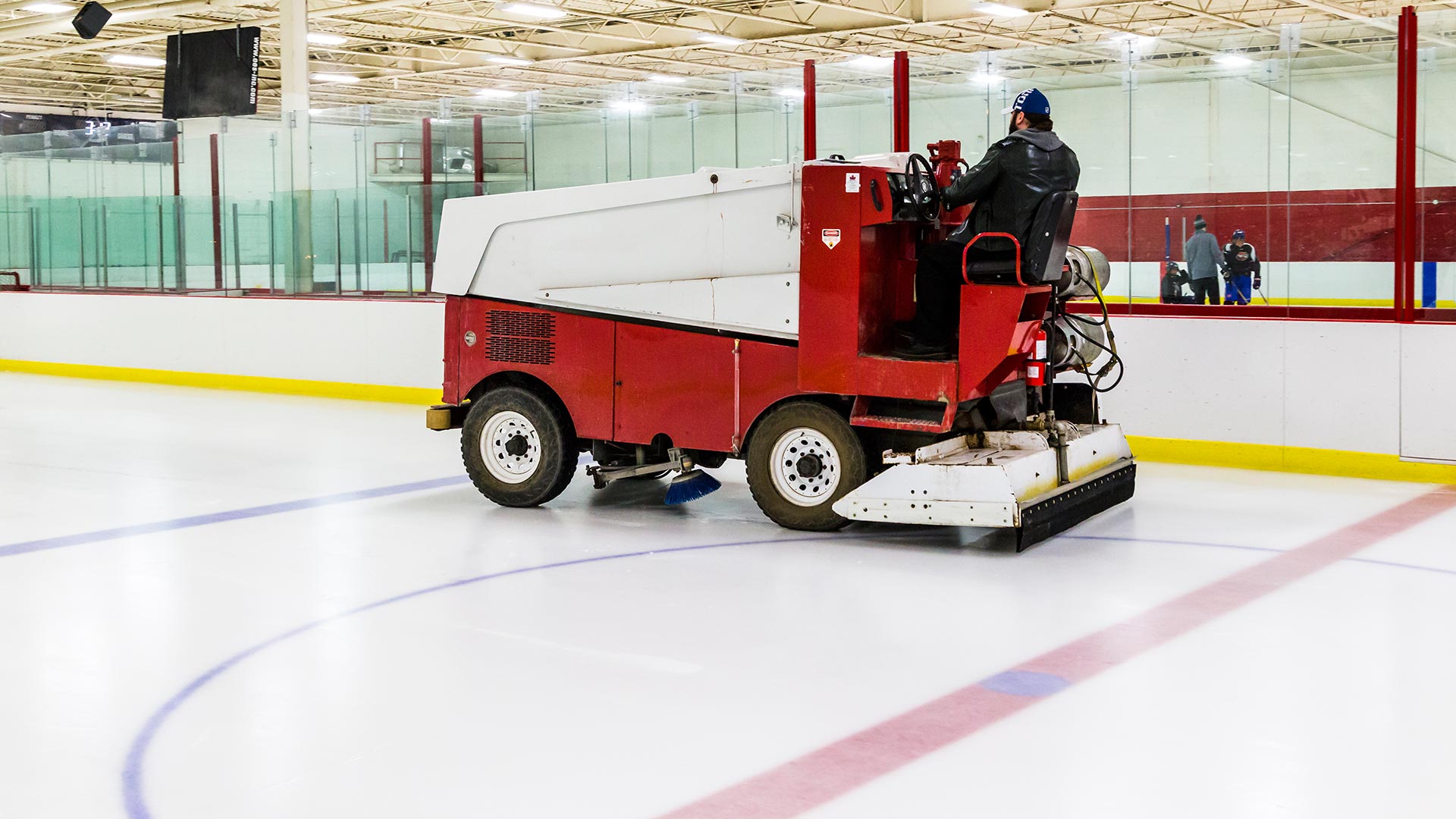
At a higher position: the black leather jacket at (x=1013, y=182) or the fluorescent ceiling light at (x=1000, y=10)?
the fluorescent ceiling light at (x=1000, y=10)

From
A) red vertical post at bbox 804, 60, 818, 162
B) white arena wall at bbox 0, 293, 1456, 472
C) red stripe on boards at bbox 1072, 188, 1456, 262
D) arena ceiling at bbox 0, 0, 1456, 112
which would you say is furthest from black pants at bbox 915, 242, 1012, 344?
arena ceiling at bbox 0, 0, 1456, 112

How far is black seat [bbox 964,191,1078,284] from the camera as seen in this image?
19.0ft

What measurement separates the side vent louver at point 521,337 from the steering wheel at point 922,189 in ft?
5.77

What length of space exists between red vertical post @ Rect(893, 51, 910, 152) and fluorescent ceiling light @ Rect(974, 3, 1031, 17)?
10.2m

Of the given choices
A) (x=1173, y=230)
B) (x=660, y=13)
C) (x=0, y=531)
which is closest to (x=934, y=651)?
(x=0, y=531)

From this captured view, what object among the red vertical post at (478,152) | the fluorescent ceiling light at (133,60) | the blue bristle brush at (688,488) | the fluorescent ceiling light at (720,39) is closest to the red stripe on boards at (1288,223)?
the blue bristle brush at (688,488)

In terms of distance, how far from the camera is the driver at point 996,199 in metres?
5.80

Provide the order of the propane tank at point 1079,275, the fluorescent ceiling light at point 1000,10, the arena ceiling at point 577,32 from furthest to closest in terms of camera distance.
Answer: the arena ceiling at point 577,32, the fluorescent ceiling light at point 1000,10, the propane tank at point 1079,275

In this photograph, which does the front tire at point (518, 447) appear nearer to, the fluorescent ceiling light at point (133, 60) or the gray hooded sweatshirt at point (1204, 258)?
the gray hooded sweatshirt at point (1204, 258)

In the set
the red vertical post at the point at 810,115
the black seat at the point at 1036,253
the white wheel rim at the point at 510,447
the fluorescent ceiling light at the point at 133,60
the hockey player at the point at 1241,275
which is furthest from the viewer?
the fluorescent ceiling light at the point at 133,60

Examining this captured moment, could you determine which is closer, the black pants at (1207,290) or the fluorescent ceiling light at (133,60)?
the black pants at (1207,290)

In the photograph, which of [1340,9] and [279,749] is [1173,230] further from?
[1340,9]

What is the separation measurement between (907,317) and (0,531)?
408cm

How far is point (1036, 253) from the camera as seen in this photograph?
19.0ft
